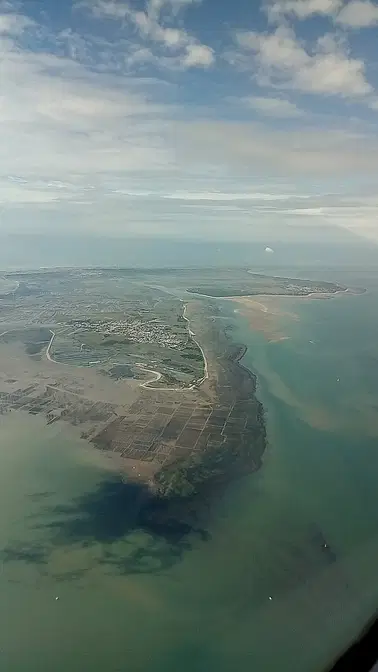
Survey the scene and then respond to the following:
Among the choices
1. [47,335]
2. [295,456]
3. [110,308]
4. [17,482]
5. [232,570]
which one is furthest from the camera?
[110,308]

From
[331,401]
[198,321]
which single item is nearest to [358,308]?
[198,321]

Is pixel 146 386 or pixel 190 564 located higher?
pixel 190 564

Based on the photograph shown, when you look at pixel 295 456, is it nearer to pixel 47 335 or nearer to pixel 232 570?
pixel 232 570

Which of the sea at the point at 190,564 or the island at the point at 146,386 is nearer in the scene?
the sea at the point at 190,564

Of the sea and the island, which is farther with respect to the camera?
the island

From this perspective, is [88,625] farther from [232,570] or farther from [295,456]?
[295,456]

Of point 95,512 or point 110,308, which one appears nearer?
point 95,512

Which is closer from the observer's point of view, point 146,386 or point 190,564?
point 190,564

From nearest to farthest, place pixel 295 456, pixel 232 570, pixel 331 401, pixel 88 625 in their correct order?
pixel 88 625
pixel 232 570
pixel 295 456
pixel 331 401
